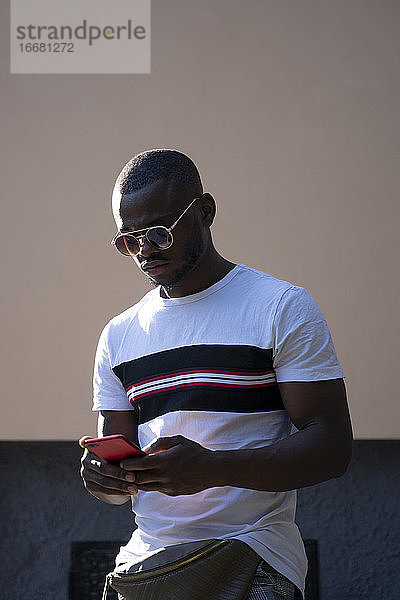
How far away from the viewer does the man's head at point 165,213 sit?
6.49ft

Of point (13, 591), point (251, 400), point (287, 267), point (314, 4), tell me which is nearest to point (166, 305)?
point (251, 400)

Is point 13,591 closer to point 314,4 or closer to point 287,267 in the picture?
point 287,267

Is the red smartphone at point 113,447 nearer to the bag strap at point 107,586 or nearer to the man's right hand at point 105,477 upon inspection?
the man's right hand at point 105,477

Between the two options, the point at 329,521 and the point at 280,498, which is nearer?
the point at 280,498

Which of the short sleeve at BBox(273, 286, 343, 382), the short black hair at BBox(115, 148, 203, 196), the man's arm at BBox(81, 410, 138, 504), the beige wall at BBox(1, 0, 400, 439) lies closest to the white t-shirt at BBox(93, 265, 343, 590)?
the short sleeve at BBox(273, 286, 343, 382)

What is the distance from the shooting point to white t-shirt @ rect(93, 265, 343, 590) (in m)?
1.88

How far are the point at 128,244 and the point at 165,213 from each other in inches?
4.3

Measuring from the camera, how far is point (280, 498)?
1928 mm

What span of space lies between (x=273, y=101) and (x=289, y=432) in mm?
2124

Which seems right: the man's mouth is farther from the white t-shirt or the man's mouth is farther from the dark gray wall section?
the dark gray wall section

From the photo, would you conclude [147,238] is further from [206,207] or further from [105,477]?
[105,477]

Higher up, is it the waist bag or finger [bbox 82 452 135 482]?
finger [bbox 82 452 135 482]

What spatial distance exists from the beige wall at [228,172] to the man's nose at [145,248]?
1.77 meters
